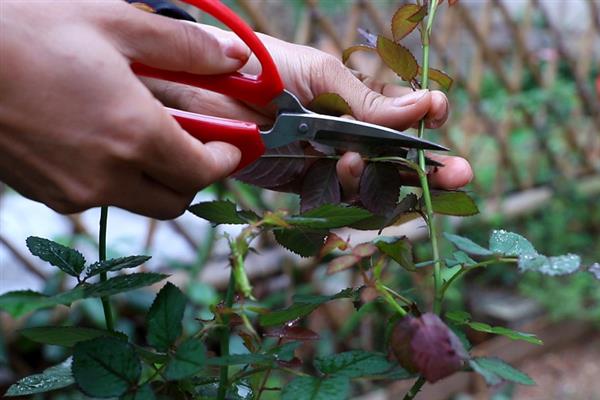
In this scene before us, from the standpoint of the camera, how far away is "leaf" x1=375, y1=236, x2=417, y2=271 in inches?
19.0

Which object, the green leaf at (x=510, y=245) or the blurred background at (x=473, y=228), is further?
the blurred background at (x=473, y=228)

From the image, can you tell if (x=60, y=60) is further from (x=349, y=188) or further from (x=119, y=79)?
(x=349, y=188)

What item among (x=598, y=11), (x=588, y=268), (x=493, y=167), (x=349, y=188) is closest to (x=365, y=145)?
(x=349, y=188)

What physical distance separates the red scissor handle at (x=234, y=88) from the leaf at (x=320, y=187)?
0.16 feet

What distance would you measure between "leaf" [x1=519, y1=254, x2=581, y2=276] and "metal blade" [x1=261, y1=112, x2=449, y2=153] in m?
0.21

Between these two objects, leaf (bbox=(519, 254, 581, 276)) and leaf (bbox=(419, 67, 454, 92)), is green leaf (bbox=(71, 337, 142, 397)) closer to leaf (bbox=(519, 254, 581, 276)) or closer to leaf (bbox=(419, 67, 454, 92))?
leaf (bbox=(519, 254, 581, 276))

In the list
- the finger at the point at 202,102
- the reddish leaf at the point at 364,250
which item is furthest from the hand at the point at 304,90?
the reddish leaf at the point at 364,250

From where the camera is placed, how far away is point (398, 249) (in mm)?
489

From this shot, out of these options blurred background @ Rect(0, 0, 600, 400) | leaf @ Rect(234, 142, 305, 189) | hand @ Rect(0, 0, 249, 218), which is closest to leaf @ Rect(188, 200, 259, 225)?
hand @ Rect(0, 0, 249, 218)

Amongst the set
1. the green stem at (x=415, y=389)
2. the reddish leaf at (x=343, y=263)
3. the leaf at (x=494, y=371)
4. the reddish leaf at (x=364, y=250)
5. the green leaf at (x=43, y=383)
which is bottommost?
the green leaf at (x=43, y=383)

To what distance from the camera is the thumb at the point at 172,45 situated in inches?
19.9

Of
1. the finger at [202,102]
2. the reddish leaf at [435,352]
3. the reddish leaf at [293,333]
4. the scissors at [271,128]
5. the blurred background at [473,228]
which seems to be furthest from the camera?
the blurred background at [473,228]

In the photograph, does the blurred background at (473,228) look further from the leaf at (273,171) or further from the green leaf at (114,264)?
the green leaf at (114,264)

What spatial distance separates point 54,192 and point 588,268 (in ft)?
1.05
